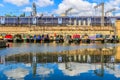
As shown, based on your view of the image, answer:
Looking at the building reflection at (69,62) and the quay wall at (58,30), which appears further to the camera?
the quay wall at (58,30)

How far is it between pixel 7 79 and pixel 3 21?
157377 millimetres

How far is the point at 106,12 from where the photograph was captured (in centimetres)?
18350

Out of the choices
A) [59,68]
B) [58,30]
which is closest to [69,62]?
[59,68]

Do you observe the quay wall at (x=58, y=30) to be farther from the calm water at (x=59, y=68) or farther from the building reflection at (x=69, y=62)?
the calm water at (x=59, y=68)

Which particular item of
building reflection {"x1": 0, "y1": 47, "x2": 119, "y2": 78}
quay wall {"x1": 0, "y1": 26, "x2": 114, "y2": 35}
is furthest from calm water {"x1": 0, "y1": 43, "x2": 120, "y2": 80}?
quay wall {"x1": 0, "y1": 26, "x2": 114, "y2": 35}

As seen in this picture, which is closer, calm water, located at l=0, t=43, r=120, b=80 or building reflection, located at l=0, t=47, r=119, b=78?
calm water, located at l=0, t=43, r=120, b=80

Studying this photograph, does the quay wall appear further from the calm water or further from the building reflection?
the calm water

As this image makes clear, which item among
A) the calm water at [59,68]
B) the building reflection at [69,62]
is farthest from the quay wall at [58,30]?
the calm water at [59,68]

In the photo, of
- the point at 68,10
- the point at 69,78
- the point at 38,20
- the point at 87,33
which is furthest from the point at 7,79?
the point at 68,10

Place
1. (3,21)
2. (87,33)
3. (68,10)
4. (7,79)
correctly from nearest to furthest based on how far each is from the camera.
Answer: (7,79)
(87,33)
(3,21)
(68,10)

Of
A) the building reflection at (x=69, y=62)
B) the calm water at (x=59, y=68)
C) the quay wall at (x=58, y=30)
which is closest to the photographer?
the calm water at (x=59, y=68)

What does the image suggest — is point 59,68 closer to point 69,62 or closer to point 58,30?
A: point 69,62

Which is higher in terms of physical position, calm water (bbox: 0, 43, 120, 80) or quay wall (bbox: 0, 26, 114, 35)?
quay wall (bbox: 0, 26, 114, 35)

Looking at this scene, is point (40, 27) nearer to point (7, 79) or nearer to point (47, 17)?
point (47, 17)
